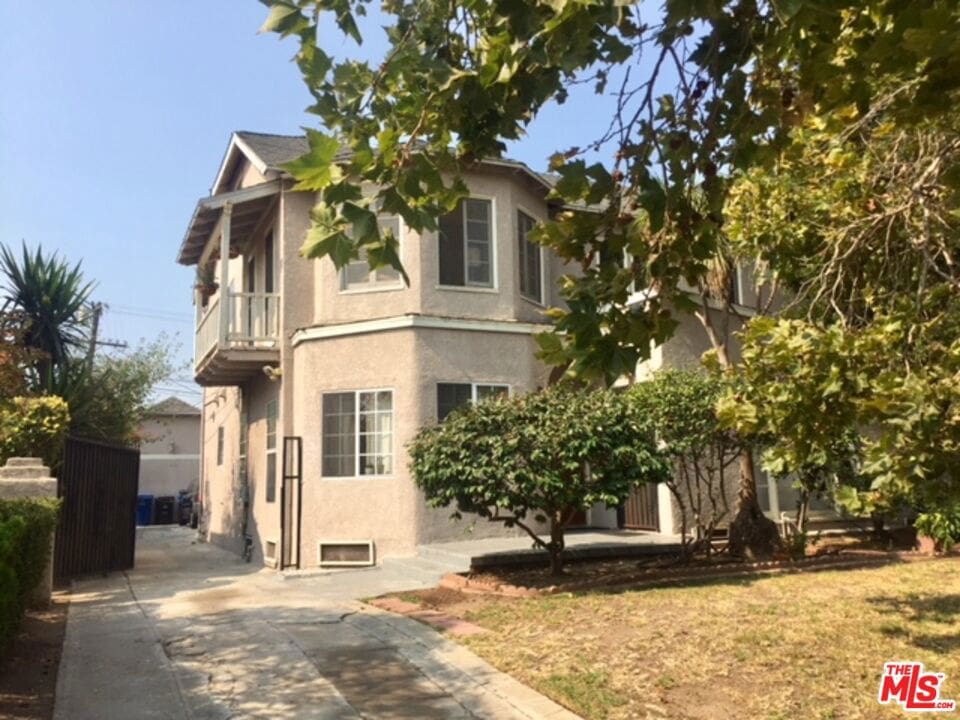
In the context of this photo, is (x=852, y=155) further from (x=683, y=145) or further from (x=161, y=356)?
(x=161, y=356)

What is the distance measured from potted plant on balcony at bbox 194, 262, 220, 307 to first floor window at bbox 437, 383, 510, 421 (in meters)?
7.56

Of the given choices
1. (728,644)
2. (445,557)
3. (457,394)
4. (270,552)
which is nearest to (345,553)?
(270,552)

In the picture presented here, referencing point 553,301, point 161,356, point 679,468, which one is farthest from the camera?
point 161,356

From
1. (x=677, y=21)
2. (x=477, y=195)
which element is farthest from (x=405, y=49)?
(x=477, y=195)

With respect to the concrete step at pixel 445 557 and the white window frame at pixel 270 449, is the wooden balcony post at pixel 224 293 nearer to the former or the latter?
the white window frame at pixel 270 449

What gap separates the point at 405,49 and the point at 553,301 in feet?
37.3

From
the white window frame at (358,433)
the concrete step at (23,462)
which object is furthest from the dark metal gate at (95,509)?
the white window frame at (358,433)

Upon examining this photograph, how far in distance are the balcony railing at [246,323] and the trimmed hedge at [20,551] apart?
199 inches

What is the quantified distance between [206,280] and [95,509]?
23.3 ft

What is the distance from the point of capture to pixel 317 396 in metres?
13.4

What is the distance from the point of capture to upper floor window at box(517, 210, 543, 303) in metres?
14.7

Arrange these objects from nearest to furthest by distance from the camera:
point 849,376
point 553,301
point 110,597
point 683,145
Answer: point 683,145, point 849,376, point 110,597, point 553,301

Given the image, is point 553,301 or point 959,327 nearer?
point 959,327

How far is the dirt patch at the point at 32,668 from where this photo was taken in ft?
18.6
